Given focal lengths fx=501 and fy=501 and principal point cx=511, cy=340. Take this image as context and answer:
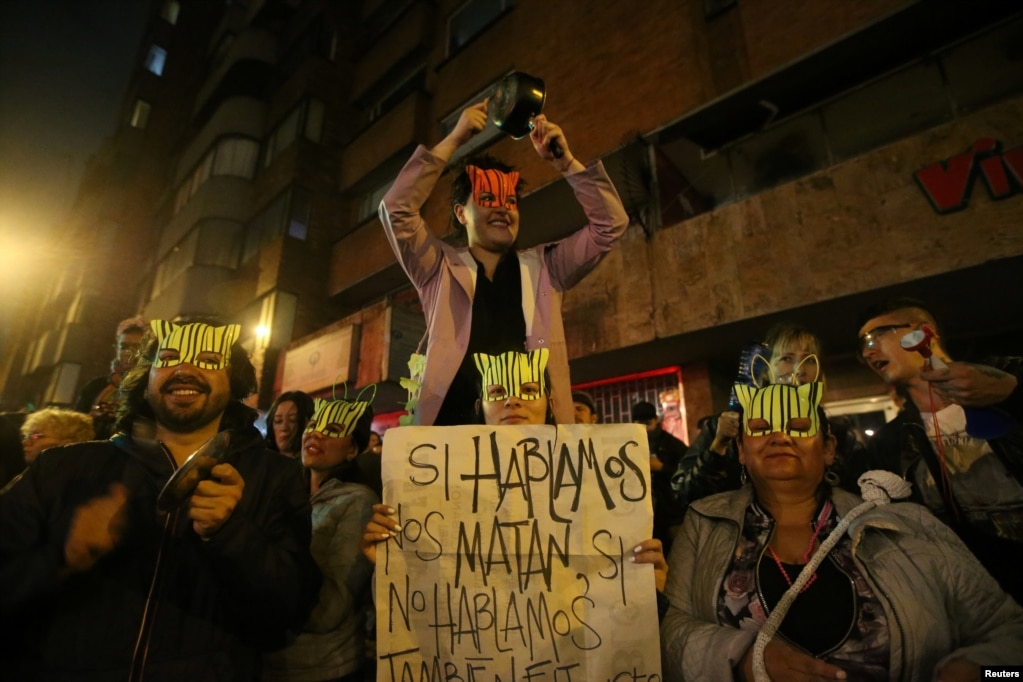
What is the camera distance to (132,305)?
76.9 ft

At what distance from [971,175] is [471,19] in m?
12.6

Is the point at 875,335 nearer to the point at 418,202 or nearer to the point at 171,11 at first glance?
the point at 418,202

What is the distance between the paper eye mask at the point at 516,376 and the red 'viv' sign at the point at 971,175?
18.6 feet

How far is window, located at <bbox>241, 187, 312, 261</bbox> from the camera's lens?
15500 mm

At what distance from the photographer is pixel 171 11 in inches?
1254

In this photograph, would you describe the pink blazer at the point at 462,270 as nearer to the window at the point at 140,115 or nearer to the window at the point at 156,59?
the window at the point at 140,115

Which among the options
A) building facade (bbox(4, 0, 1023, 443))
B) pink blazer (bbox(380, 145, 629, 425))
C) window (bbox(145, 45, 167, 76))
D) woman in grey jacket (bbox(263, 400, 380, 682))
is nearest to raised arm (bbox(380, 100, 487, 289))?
pink blazer (bbox(380, 145, 629, 425))

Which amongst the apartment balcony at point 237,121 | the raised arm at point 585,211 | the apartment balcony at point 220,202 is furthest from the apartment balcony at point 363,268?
the raised arm at point 585,211

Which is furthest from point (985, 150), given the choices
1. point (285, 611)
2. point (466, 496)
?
point (285, 611)

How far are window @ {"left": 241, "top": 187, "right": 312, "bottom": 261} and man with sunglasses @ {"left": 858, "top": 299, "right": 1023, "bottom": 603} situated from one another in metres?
15.7

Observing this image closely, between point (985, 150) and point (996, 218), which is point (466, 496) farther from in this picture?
point (985, 150)

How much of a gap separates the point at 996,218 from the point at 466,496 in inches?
248

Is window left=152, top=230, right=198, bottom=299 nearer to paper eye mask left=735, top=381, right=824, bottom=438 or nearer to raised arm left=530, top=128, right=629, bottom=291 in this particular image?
raised arm left=530, top=128, right=629, bottom=291

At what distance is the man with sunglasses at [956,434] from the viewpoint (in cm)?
190
